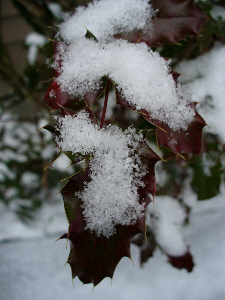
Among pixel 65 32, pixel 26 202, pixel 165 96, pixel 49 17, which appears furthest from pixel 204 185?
pixel 26 202

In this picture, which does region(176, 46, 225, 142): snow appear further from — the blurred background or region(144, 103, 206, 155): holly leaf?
region(144, 103, 206, 155): holly leaf

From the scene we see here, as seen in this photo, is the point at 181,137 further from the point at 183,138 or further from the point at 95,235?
the point at 95,235

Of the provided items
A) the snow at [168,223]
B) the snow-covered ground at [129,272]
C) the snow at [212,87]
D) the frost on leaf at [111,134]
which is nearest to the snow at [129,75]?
the frost on leaf at [111,134]

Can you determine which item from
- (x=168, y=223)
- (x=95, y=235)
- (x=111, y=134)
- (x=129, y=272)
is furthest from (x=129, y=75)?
(x=129, y=272)

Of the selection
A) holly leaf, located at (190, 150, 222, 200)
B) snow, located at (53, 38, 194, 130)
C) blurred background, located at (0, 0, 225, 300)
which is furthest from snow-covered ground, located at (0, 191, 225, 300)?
snow, located at (53, 38, 194, 130)

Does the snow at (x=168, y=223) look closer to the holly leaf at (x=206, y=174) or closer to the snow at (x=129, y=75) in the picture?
the holly leaf at (x=206, y=174)

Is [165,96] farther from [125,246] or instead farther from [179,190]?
[179,190]
